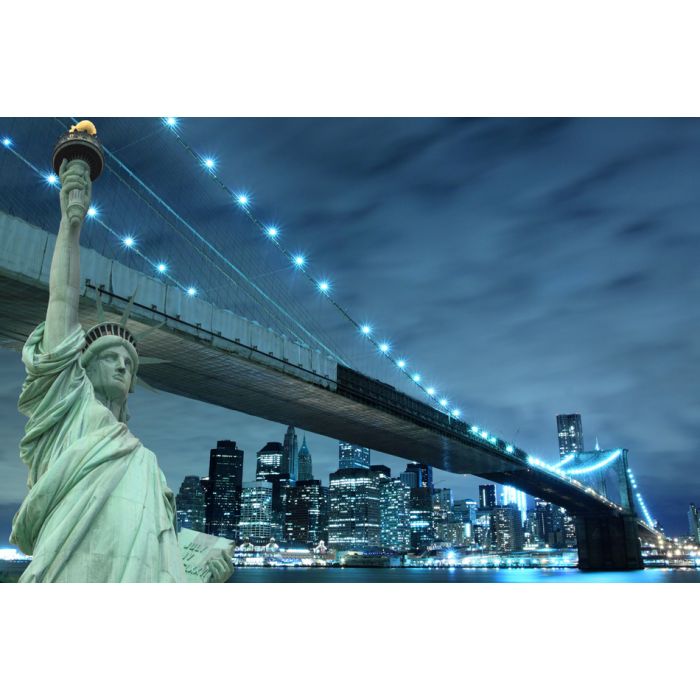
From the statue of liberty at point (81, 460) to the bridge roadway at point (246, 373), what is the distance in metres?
9.72

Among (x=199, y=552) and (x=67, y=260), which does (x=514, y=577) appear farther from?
(x=67, y=260)

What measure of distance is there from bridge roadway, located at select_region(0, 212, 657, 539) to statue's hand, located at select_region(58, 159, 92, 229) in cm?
890

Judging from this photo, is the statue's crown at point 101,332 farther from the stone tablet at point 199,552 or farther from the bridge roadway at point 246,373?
the bridge roadway at point 246,373

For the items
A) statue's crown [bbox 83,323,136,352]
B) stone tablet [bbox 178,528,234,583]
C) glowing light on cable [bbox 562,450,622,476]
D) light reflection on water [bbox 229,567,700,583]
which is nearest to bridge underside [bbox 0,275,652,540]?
stone tablet [bbox 178,528,234,583]

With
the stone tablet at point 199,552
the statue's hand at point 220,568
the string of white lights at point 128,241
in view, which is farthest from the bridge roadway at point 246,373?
the statue's hand at point 220,568

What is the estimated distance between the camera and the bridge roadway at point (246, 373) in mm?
16422

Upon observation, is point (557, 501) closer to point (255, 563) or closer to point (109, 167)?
point (109, 167)

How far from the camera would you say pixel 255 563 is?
103500 millimetres

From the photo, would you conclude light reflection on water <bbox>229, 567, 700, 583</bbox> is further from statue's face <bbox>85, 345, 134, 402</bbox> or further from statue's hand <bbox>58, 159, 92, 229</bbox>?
statue's hand <bbox>58, 159, 92, 229</bbox>

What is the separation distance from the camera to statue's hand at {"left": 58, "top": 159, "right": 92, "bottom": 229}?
7219 millimetres

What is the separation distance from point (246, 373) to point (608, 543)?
150 ft

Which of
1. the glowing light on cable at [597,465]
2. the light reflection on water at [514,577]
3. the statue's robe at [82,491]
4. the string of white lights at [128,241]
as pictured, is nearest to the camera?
the statue's robe at [82,491]

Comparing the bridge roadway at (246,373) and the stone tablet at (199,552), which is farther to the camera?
the bridge roadway at (246,373)

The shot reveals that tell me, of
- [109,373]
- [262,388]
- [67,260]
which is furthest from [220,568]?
[262,388]
